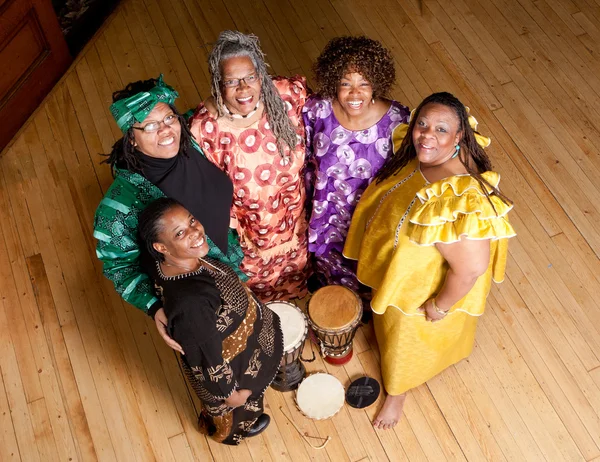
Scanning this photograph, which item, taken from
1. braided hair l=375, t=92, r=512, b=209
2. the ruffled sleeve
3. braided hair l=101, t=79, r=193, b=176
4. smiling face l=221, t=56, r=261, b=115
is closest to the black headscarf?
braided hair l=101, t=79, r=193, b=176

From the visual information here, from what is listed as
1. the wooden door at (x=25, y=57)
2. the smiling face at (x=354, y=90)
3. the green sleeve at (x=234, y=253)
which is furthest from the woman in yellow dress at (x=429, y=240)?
the wooden door at (x=25, y=57)

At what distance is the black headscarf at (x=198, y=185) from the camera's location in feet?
8.13

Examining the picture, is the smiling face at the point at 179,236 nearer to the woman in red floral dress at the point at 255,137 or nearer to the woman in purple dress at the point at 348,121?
the woman in red floral dress at the point at 255,137

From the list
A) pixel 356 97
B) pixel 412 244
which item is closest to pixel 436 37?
pixel 356 97

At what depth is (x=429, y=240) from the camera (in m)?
2.25

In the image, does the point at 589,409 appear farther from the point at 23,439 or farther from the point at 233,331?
the point at 23,439

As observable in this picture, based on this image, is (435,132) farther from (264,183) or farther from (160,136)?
(160,136)

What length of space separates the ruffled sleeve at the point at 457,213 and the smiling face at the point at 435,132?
12 cm

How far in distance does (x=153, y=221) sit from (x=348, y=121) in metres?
0.92

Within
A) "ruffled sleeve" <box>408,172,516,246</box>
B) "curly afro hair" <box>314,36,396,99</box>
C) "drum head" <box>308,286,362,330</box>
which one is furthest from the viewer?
"drum head" <box>308,286,362,330</box>

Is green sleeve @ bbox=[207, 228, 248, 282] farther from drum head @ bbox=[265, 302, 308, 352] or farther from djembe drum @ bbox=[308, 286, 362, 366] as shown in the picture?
djembe drum @ bbox=[308, 286, 362, 366]

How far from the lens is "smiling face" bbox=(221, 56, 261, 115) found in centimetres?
247

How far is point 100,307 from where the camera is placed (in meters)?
3.57

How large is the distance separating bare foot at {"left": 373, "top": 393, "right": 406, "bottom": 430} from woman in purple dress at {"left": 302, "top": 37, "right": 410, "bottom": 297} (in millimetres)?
859
